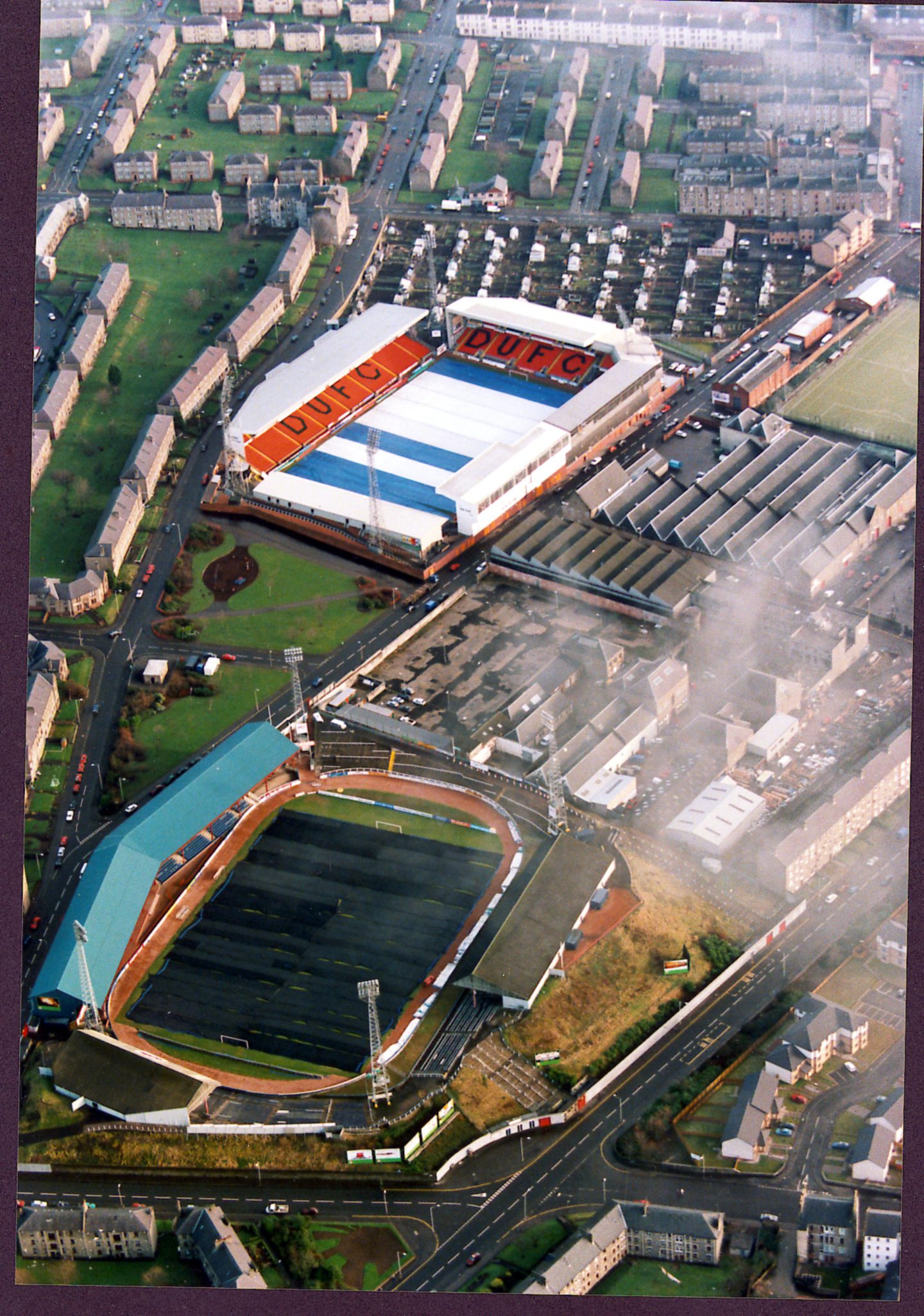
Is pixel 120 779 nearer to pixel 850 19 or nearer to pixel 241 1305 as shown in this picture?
pixel 241 1305

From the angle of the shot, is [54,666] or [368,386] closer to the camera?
[54,666]

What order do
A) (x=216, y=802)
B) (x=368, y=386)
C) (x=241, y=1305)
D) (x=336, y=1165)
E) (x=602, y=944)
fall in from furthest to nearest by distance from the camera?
(x=368, y=386)
(x=216, y=802)
(x=602, y=944)
(x=336, y=1165)
(x=241, y=1305)

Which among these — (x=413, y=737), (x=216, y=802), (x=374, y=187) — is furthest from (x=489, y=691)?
(x=374, y=187)

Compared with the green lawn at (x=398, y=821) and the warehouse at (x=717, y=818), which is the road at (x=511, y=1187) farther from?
the green lawn at (x=398, y=821)

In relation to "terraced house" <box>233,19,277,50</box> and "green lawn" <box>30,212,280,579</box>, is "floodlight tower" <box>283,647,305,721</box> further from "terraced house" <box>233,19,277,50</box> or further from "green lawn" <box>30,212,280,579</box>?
"terraced house" <box>233,19,277,50</box>

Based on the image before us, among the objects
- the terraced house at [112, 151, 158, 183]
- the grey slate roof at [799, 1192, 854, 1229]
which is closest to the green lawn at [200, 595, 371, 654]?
the grey slate roof at [799, 1192, 854, 1229]

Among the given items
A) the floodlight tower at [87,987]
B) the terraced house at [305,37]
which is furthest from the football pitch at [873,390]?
the floodlight tower at [87,987]
